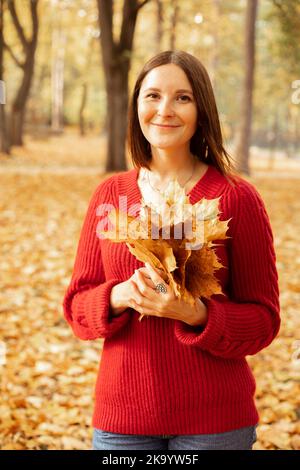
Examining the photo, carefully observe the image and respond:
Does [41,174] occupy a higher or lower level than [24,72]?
lower

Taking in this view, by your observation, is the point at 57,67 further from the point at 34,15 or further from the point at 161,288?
the point at 161,288

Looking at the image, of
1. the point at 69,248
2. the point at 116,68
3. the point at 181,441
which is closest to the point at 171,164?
the point at 181,441

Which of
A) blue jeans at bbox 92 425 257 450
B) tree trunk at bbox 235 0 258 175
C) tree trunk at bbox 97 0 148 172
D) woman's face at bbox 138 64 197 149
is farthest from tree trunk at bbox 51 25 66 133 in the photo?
blue jeans at bbox 92 425 257 450

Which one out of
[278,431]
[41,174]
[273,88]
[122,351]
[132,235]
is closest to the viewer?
[132,235]

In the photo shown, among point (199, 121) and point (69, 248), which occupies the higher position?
point (199, 121)

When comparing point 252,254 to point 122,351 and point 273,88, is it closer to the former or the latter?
point 122,351

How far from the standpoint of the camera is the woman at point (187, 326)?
1781 mm

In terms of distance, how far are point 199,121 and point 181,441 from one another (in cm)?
97

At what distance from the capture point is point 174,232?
139 centimetres

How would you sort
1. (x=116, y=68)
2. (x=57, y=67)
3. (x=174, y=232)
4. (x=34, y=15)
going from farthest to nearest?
(x=57, y=67)
(x=34, y=15)
(x=116, y=68)
(x=174, y=232)

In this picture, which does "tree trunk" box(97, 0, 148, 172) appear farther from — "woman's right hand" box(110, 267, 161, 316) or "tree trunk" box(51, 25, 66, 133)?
"tree trunk" box(51, 25, 66, 133)

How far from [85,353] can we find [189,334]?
3314 millimetres

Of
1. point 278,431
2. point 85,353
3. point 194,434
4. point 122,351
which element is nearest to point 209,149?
point 122,351

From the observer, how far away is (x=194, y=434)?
179cm
